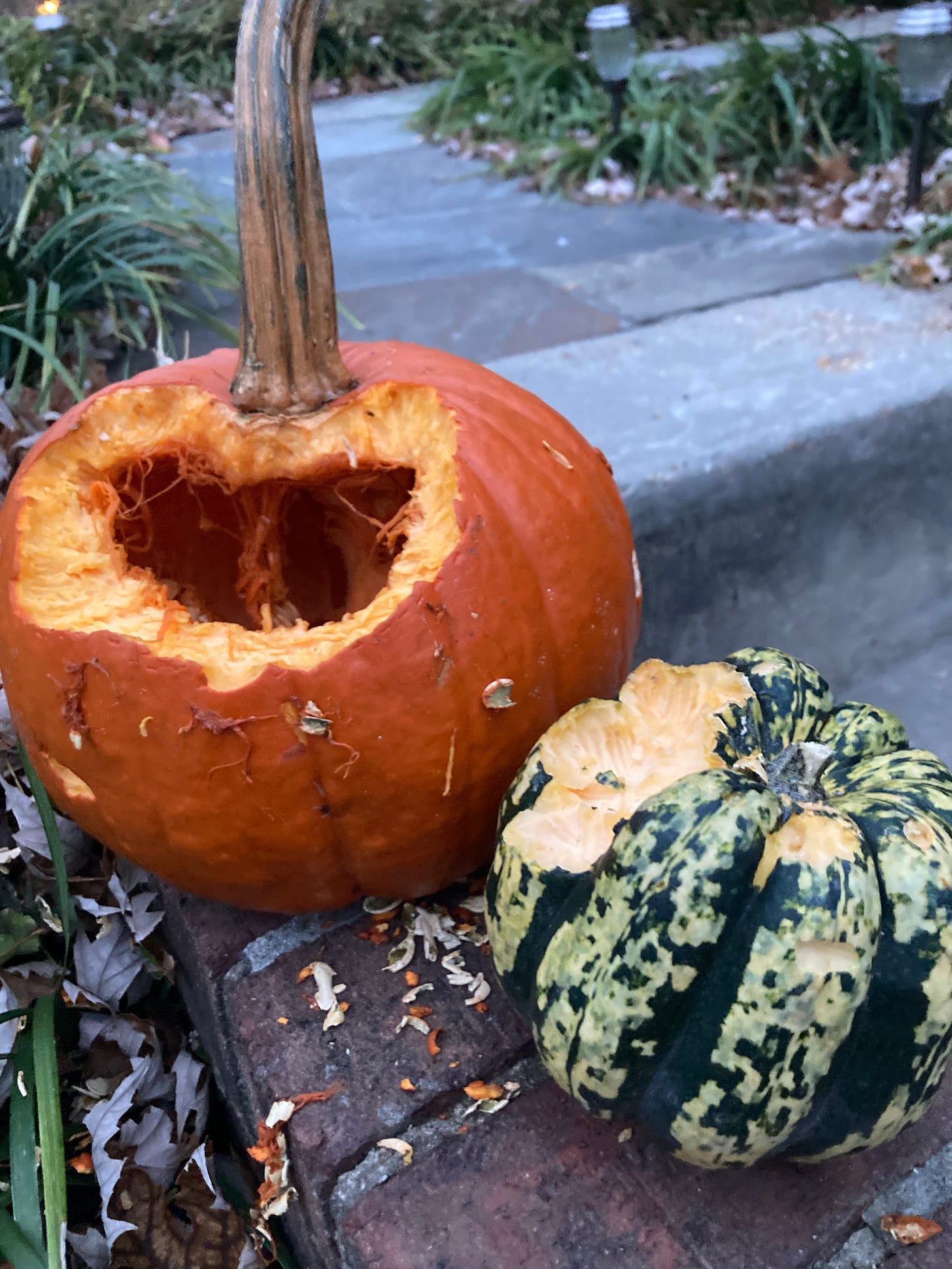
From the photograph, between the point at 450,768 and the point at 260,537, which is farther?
the point at 260,537

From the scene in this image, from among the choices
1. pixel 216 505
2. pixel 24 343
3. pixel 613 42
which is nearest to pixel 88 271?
pixel 24 343

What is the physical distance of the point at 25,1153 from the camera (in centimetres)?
109

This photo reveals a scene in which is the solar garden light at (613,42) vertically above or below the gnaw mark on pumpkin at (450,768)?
above

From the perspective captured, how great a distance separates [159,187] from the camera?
3016mm

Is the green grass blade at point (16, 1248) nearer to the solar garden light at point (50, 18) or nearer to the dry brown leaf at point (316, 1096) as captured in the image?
the dry brown leaf at point (316, 1096)

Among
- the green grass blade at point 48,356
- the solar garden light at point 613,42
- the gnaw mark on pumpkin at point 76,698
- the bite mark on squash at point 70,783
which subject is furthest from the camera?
the solar garden light at point 613,42

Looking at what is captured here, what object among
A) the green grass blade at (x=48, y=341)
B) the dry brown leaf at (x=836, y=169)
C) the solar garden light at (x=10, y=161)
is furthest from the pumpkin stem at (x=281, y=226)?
the dry brown leaf at (x=836, y=169)

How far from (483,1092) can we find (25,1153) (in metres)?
0.52

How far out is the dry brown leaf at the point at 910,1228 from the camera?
2.80 ft

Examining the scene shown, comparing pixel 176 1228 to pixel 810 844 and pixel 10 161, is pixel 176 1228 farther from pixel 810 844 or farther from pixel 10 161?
pixel 10 161

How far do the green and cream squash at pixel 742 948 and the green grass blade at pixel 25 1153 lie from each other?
60cm

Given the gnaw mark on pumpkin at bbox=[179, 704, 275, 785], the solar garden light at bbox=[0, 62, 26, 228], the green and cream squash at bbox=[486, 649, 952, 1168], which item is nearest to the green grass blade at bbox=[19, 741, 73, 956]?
the gnaw mark on pumpkin at bbox=[179, 704, 275, 785]

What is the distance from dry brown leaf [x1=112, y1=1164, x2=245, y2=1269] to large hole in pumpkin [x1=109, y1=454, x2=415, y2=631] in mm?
682

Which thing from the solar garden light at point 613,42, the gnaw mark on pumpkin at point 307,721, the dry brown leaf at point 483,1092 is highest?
the solar garden light at point 613,42
